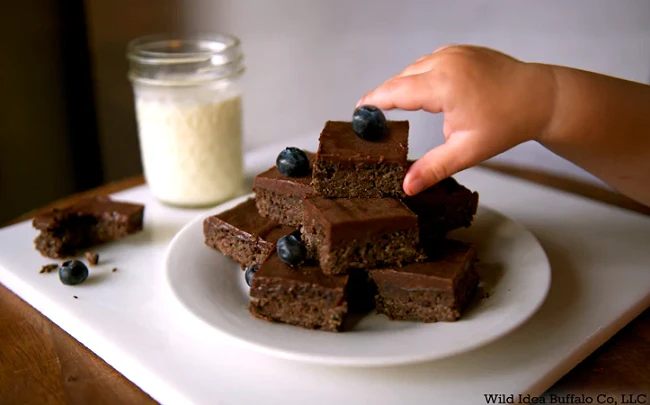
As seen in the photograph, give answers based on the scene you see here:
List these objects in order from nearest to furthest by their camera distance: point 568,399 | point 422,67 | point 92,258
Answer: point 568,399, point 422,67, point 92,258

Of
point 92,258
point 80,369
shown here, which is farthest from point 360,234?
point 92,258

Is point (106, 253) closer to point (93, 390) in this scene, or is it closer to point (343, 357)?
point (93, 390)

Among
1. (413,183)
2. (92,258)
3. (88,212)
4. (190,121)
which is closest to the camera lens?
(413,183)

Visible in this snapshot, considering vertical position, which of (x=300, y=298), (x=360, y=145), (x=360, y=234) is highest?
(x=360, y=145)

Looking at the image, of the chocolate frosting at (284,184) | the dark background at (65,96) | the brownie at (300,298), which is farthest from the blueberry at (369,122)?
the dark background at (65,96)

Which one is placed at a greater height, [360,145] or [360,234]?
[360,145]

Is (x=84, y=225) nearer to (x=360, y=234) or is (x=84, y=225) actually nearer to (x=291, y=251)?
(x=291, y=251)

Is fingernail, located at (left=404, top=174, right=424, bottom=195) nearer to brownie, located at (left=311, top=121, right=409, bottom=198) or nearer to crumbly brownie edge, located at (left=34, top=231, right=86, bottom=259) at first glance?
brownie, located at (left=311, top=121, right=409, bottom=198)
